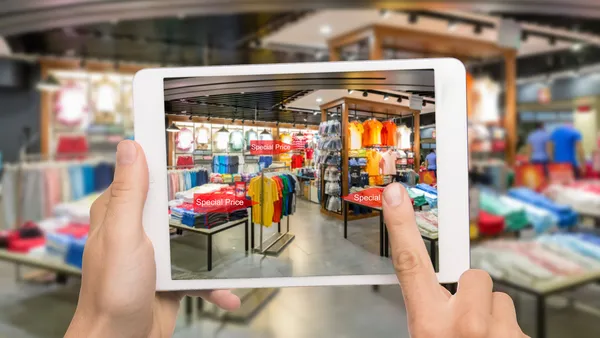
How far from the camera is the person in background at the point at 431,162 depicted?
52cm

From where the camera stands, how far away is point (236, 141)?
593mm

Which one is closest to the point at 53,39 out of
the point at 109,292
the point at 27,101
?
the point at 27,101

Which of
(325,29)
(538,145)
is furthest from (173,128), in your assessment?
(538,145)

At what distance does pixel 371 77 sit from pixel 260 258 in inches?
14.0

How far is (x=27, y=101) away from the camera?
1958 mm

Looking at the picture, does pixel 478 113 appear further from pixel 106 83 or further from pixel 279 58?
pixel 106 83

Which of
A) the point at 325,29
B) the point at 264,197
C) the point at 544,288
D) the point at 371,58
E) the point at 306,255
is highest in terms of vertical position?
the point at 325,29

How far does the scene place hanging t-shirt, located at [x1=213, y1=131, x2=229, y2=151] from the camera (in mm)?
590

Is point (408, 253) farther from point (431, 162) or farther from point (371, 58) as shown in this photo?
point (371, 58)

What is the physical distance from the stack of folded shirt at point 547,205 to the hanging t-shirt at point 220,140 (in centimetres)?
140

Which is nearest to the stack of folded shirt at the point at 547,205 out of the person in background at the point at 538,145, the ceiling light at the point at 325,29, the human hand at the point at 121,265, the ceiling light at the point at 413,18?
the person in background at the point at 538,145

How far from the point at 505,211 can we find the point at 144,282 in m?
1.44

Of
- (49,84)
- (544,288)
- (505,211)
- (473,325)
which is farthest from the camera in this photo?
(49,84)

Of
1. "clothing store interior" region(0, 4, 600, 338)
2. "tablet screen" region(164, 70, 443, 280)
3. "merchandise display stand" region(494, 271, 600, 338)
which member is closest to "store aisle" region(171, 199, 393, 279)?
"tablet screen" region(164, 70, 443, 280)
